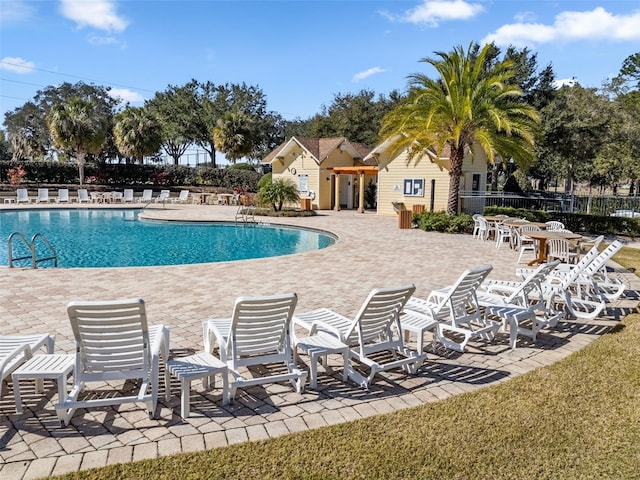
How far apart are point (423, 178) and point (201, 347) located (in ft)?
68.2

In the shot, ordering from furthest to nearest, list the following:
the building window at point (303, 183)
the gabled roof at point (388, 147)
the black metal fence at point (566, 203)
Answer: the building window at point (303, 183)
the gabled roof at point (388, 147)
the black metal fence at point (566, 203)

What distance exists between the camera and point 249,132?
135 feet

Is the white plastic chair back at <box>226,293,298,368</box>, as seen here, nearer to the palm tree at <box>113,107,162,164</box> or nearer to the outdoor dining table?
the outdoor dining table

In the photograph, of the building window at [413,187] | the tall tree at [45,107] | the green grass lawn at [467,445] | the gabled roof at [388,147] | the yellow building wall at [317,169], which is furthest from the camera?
the tall tree at [45,107]

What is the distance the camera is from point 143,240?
18312 mm

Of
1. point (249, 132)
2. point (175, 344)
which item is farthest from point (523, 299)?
point (249, 132)

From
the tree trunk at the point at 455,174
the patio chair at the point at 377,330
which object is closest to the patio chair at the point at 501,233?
the tree trunk at the point at 455,174

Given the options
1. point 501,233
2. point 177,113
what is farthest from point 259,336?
point 177,113

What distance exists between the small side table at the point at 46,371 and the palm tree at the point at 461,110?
16074 millimetres

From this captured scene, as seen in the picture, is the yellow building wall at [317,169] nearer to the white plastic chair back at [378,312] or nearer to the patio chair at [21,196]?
the patio chair at [21,196]

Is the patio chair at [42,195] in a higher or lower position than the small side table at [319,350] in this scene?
higher

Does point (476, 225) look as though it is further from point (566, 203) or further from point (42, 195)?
point (42, 195)

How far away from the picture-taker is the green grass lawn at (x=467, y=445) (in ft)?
10.5

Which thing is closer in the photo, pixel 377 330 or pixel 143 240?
pixel 377 330
